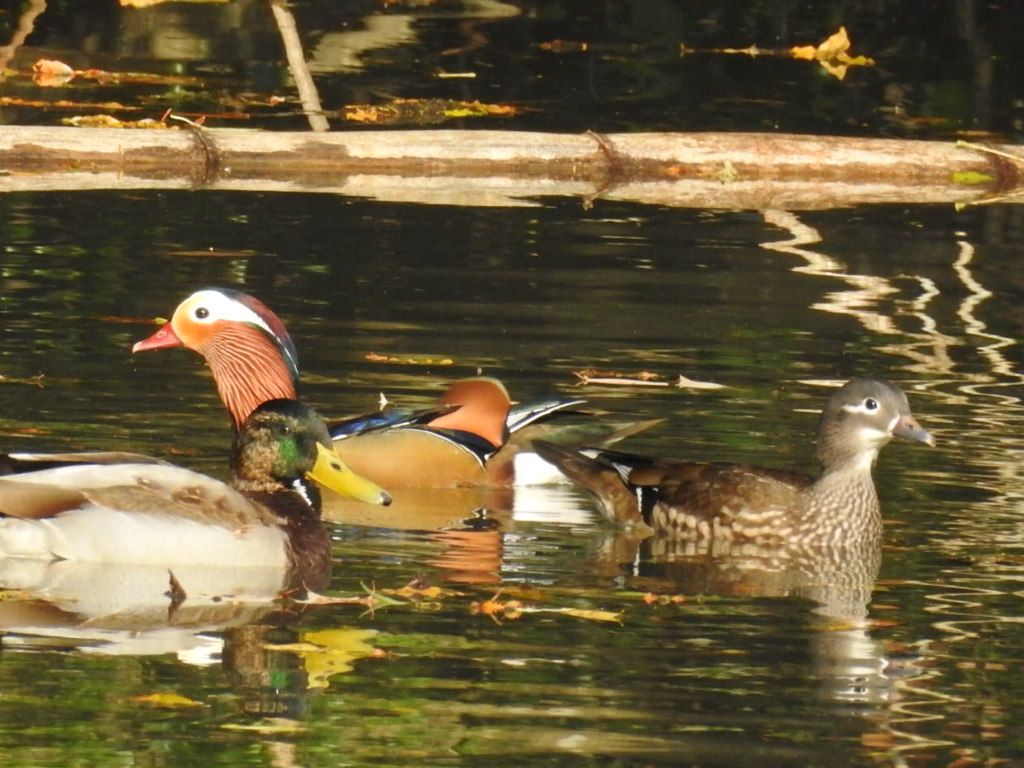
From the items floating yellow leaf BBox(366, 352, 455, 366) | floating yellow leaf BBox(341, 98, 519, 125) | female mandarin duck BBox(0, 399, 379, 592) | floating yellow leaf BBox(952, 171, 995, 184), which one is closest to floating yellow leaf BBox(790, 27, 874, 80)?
floating yellow leaf BBox(341, 98, 519, 125)

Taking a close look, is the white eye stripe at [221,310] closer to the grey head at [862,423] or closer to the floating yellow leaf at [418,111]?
the grey head at [862,423]

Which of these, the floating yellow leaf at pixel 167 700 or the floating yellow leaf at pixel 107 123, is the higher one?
the floating yellow leaf at pixel 107 123

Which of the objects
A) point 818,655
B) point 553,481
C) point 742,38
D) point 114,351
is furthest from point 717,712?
point 742,38

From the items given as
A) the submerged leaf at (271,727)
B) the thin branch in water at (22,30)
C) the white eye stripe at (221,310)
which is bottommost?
the submerged leaf at (271,727)

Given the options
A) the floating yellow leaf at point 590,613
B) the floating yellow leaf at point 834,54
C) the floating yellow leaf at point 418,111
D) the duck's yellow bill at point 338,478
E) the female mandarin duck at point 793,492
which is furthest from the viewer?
the floating yellow leaf at point 834,54

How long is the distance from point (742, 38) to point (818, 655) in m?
20.4

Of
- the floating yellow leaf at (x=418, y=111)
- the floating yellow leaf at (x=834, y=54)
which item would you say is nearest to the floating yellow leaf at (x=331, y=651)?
the floating yellow leaf at (x=418, y=111)

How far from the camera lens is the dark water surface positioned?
688 centimetres

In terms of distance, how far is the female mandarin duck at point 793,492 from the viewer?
9750 millimetres

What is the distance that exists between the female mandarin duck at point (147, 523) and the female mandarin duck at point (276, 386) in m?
1.67

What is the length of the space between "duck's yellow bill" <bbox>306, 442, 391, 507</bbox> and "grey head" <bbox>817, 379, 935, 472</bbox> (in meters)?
1.88

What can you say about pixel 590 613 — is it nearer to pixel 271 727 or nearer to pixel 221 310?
pixel 271 727

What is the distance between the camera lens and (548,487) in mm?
10797

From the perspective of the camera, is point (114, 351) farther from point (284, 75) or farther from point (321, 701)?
point (284, 75)
